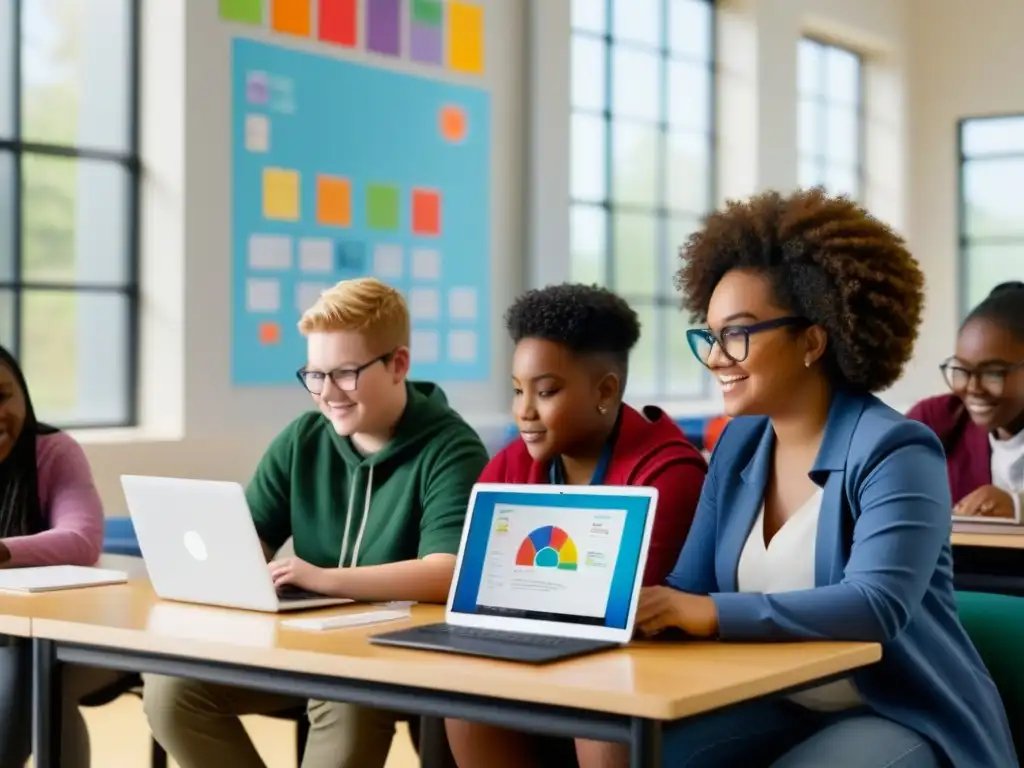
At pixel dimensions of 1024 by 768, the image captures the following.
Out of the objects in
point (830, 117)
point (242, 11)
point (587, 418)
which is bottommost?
point (587, 418)

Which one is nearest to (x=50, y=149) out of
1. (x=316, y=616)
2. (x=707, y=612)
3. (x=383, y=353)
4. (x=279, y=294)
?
(x=279, y=294)

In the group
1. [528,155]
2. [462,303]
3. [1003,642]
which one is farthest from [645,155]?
[1003,642]

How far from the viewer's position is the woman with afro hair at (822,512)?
2.11 meters

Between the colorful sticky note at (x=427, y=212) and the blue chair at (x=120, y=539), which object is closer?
the blue chair at (x=120, y=539)

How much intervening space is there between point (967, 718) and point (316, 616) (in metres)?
0.98

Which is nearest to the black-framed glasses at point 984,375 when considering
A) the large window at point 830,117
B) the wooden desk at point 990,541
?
the wooden desk at point 990,541

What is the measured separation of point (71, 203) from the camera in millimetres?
5629

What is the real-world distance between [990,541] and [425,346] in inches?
136

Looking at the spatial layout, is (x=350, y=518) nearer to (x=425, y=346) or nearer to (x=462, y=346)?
(x=425, y=346)

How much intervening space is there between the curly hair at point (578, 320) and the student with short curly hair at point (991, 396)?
1489 mm

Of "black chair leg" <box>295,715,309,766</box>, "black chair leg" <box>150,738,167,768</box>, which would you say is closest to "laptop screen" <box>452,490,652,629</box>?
"black chair leg" <box>295,715,309,766</box>

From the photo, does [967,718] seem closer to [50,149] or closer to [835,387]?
[835,387]

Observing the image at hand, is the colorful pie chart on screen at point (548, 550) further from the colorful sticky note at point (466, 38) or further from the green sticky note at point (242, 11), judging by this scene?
the colorful sticky note at point (466, 38)

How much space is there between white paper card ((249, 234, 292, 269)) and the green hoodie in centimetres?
281
